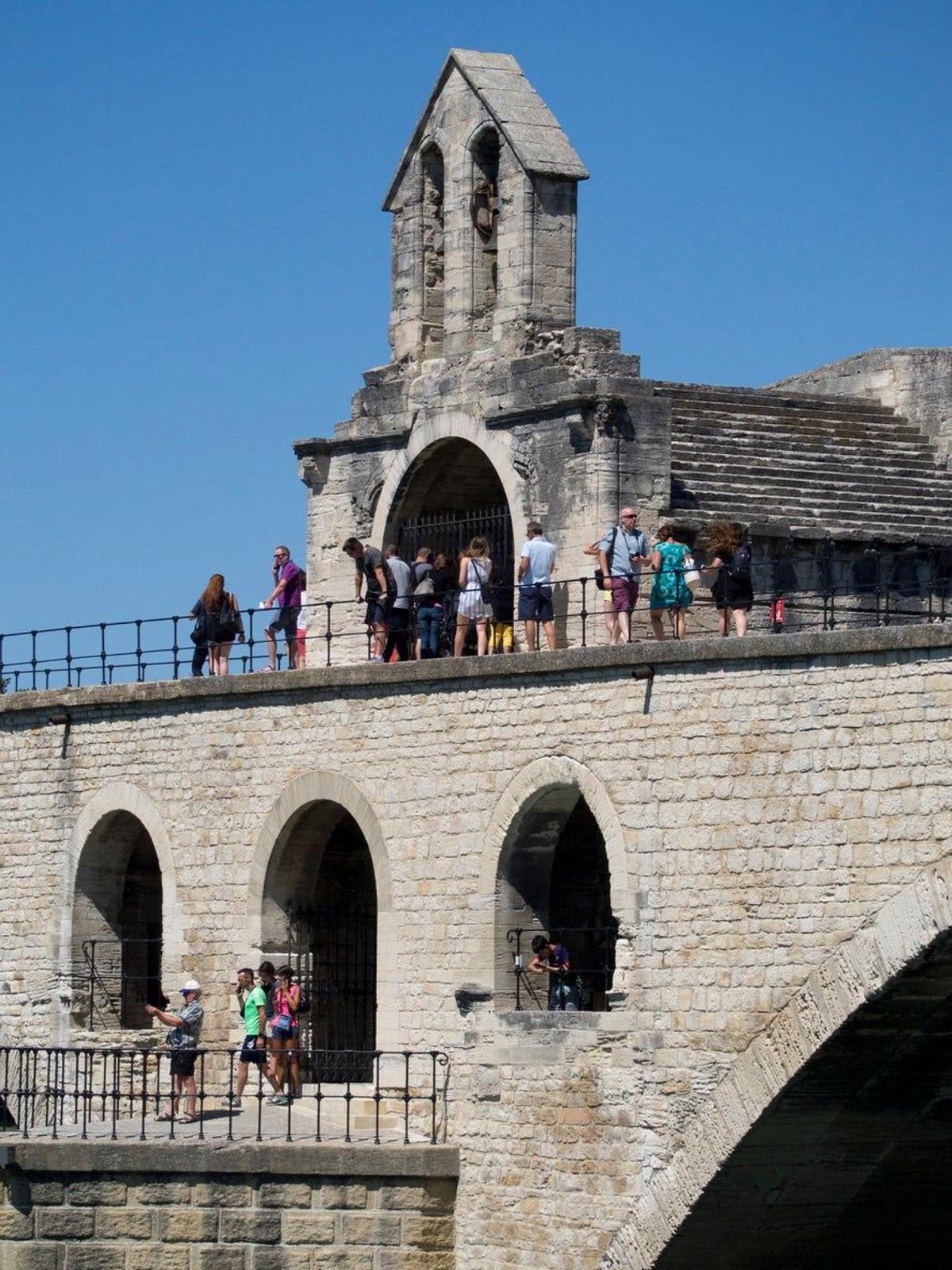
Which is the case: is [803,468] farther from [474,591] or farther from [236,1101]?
[236,1101]

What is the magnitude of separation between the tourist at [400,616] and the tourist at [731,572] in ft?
9.99

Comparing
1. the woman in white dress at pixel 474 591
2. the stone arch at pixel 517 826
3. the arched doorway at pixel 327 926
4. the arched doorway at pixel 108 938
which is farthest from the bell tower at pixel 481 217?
the arched doorway at pixel 108 938

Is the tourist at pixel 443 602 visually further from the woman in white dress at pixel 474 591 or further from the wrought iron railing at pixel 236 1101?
the wrought iron railing at pixel 236 1101

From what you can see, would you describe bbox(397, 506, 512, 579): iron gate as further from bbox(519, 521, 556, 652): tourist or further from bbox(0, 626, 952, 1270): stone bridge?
bbox(0, 626, 952, 1270): stone bridge

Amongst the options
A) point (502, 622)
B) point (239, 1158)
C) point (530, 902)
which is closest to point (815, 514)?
point (502, 622)

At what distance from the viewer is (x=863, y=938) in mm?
24953

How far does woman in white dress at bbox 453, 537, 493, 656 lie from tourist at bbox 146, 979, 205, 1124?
13.6 ft

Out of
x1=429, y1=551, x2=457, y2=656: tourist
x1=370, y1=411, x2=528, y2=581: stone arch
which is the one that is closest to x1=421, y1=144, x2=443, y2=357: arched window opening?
x1=370, y1=411, x2=528, y2=581: stone arch

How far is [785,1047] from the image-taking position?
25.6 m

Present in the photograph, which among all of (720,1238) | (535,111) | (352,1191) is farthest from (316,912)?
(535,111)

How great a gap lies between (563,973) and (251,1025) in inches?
132

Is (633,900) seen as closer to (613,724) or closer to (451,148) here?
(613,724)

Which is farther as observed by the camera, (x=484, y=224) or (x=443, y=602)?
(x=484, y=224)

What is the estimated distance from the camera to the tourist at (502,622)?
100 feet
